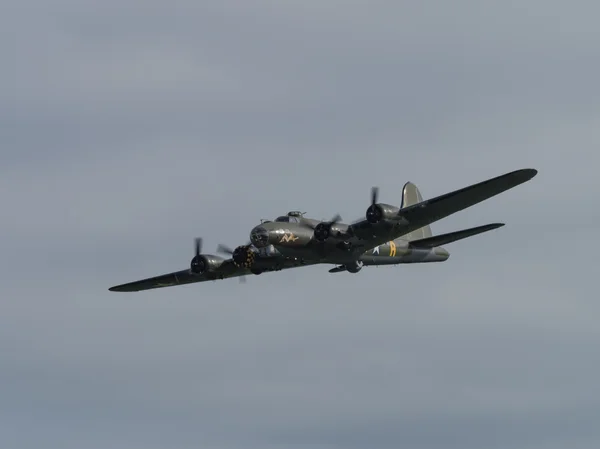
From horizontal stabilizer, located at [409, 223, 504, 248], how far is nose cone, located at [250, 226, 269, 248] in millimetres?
11516

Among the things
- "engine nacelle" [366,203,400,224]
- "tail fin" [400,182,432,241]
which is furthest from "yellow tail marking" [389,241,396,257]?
"engine nacelle" [366,203,400,224]

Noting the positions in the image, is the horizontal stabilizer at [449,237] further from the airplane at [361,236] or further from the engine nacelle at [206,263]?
the engine nacelle at [206,263]

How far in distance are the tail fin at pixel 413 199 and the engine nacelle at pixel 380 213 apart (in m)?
9.82

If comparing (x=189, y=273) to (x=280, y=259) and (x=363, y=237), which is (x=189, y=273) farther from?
(x=363, y=237)

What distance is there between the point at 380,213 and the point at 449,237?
715 cm

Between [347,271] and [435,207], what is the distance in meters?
7.36

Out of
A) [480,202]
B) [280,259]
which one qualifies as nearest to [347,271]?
[280,259]

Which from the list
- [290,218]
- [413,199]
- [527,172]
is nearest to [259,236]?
[290,218]

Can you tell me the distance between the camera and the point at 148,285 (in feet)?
255

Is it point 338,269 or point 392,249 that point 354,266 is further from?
point 392,249

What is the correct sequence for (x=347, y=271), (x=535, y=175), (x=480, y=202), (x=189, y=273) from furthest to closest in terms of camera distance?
(x=189, y=273) < (x=347, y=271) < (x=480, y=202) < (x=535, y=175)

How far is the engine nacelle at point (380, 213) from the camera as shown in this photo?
6531cm

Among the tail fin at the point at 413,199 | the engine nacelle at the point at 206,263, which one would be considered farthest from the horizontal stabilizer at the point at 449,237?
the engine nacelle at the point at 206,263

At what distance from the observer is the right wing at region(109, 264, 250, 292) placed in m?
73.6
